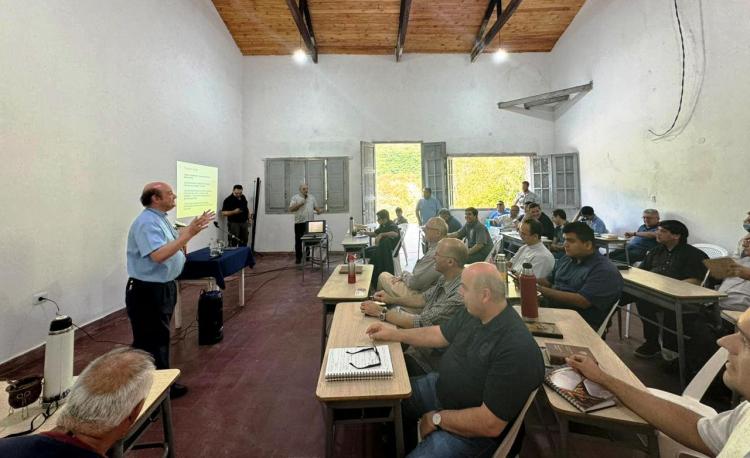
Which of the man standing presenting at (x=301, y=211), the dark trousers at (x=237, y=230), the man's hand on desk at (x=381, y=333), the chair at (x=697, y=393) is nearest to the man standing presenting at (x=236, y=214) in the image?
the dark trousers at (x=237, y=230)

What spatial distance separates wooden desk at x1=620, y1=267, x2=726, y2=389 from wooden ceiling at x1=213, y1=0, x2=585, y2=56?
6.23m

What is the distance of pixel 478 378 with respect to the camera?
4.29 ft

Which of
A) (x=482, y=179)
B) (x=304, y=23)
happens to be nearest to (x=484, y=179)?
(x=482, y=179)

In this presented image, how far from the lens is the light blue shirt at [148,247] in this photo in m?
2.07

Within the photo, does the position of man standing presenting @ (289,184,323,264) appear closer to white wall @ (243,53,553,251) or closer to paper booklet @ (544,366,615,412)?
white wall @ (243,53,553,251)

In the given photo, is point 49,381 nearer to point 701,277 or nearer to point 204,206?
point 701,277

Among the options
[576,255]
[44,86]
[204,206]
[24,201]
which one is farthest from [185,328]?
[576,255]

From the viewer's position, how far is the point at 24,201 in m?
2.79

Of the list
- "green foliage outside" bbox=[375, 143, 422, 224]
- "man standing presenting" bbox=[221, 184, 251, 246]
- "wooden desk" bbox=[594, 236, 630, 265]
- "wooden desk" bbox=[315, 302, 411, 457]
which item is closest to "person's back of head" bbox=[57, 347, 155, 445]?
"wooden desk" bbox=[315, 302, 411, 457]

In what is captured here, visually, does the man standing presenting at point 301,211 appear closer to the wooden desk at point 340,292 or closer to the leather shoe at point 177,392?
the wooden desk at point 340,292

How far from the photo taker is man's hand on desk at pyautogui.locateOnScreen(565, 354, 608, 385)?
4.07 feet

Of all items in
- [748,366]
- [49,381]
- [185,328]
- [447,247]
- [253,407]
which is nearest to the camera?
[748,366]

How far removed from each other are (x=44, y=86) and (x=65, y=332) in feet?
10.0

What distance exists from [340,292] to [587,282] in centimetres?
169
